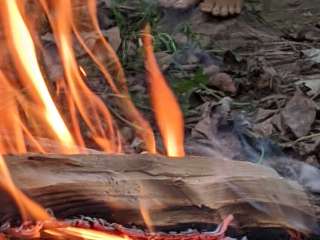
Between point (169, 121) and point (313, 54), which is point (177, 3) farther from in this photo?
point (169, 121)

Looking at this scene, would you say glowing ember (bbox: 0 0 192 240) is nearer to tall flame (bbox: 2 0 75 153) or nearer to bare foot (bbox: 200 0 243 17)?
tall flame (bbox: 2 0 75 153)

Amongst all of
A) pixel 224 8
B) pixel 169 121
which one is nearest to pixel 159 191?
pixel 169 121

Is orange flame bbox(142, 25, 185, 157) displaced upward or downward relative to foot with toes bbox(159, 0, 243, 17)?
upward

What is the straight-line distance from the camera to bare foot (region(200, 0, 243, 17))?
180 inches

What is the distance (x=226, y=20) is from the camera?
458cm

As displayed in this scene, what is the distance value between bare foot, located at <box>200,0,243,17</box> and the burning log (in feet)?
8.68

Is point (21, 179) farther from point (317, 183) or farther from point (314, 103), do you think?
point (314, 103)

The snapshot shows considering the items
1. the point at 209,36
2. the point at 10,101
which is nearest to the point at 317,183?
the point at 10,101

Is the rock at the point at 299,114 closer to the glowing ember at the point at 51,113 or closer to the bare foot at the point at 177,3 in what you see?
the glowing ember at the point at 51,113

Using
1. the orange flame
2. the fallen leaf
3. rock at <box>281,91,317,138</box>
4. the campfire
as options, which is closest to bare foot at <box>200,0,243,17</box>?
the fallen leaf

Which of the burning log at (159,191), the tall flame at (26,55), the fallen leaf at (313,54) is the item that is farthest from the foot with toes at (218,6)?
the burning log at (159,191)

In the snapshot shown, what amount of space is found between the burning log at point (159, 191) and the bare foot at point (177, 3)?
8.74 ft

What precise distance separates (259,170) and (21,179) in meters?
0.51

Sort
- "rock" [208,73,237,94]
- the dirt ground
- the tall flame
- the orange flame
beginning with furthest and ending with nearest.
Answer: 1. "rock" [208,73,237,94]
2. the dirt ground
3. the tall flame
4. the orange flame
